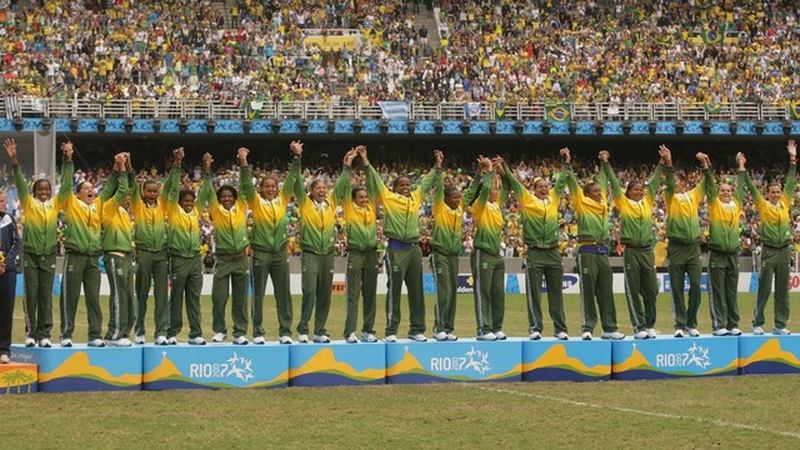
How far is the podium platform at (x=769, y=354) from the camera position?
18391 millimetres

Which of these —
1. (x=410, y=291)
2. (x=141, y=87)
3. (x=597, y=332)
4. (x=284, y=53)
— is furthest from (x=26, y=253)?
(x=284, y=53)

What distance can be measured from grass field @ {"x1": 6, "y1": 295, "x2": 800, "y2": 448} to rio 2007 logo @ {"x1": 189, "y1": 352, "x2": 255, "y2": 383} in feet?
1.05

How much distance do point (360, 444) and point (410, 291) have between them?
5349 millimetres

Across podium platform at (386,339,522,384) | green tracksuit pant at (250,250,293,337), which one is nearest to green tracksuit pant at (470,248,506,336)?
podium platform at (386,339,522,384)

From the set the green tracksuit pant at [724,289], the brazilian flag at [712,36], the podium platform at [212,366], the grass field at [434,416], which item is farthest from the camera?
the brazilian flag at [712,36]

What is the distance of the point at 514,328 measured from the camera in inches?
1032

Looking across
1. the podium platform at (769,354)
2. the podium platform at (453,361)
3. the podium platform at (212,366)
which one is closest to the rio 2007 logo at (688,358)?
the podium platform at (769,354)

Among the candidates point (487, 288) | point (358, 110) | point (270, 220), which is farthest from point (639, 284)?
point (358, 110)

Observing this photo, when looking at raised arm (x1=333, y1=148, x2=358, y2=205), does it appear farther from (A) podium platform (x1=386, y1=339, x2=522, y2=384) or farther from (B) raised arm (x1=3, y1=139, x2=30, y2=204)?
(B) raised arm (x1=3, y1=139, x2=30, y2=204)

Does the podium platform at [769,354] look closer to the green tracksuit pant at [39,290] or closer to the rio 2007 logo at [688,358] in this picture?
the rio 2007 logo at [688,358]

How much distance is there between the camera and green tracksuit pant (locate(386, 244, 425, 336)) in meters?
17.8

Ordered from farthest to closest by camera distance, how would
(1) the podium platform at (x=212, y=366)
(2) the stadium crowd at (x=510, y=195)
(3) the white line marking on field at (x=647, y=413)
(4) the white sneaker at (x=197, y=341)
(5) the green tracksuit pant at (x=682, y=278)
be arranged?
1. (2) the stadium crowd at (x=510, y=195)
2. (5) the green tracksuit pant at (x=682, y=278)
3. (4) the white sneaker at (x=197, y=341)
4. (1) the podium platform at (x=212, y=366)
5. (3) the white line marking on field at (x=647, y=413)

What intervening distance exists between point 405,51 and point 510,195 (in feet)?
37.6

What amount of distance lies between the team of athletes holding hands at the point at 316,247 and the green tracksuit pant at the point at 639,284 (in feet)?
0.06
